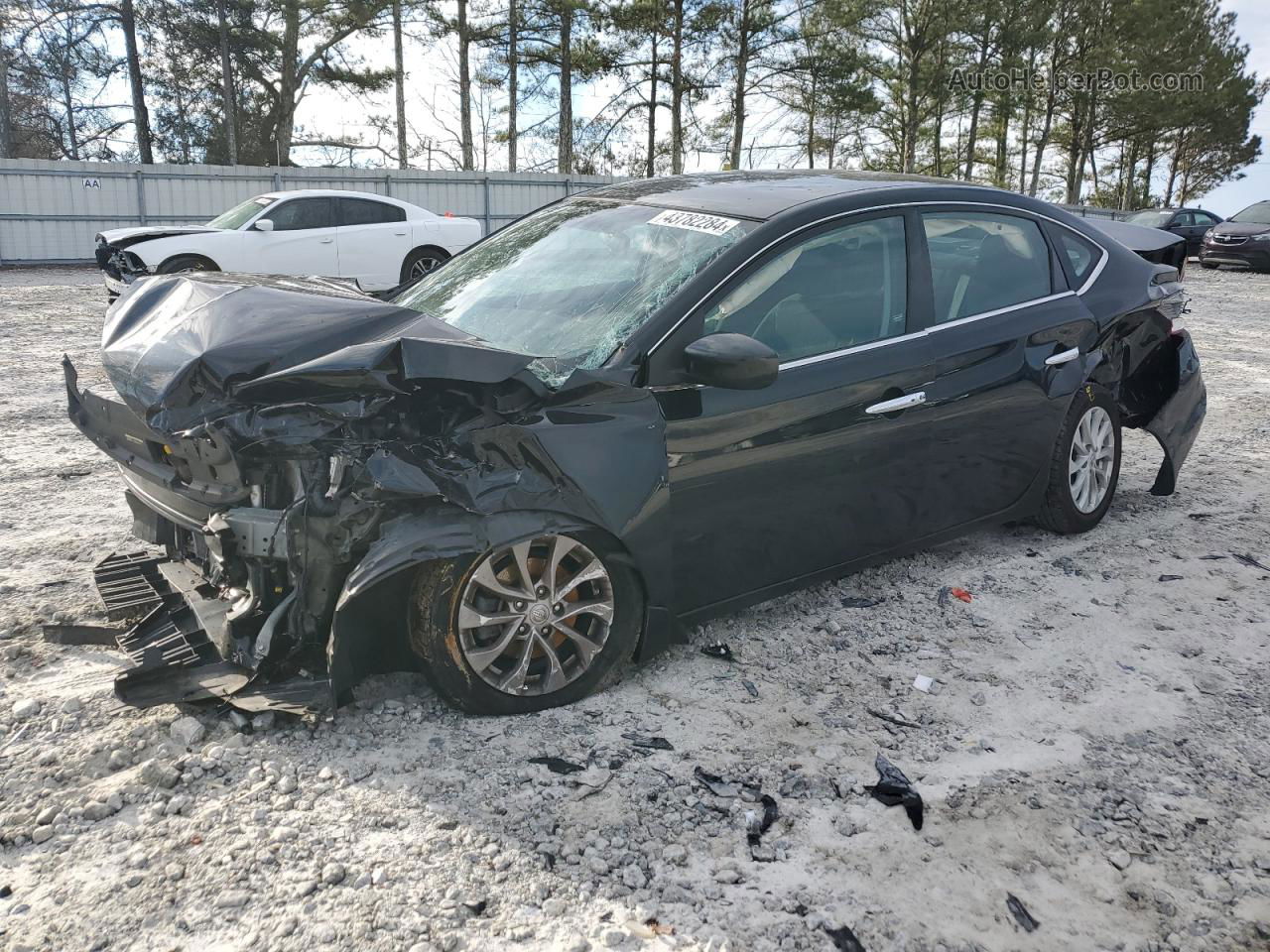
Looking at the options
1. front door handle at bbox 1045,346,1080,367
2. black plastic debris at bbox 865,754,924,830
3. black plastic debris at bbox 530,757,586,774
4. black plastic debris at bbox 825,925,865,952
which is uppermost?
front door handle at bbox 1045,346,1080,367

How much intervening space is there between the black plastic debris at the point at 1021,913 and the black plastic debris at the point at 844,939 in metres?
0.41

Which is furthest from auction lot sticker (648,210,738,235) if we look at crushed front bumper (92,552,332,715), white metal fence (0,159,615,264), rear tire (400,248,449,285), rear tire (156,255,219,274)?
white metal fence (0,159,615,264)

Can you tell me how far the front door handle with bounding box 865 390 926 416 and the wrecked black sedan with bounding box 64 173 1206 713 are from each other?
10mm

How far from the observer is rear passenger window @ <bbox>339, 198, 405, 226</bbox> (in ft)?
49.5

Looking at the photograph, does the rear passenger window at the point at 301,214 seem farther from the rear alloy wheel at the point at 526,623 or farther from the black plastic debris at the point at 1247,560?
the black plastic debris at the point at 1247,560

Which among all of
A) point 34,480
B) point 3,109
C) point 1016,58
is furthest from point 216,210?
point 1016,58

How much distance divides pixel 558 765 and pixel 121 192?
22.1m

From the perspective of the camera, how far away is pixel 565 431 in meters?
3.23

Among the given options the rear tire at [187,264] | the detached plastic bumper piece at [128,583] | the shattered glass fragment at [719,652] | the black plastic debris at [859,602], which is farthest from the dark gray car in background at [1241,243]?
the detached plastic bumper piece at [128,583]

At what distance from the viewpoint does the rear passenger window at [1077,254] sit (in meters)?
4.92

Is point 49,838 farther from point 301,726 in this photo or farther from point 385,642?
point 385,642

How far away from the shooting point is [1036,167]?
148ft

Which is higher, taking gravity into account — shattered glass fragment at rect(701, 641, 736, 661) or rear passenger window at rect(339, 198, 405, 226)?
rear passenger window at rect(339, 198, 405, 226)

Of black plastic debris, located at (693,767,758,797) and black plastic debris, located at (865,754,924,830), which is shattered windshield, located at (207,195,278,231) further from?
black plastic debris, located at (865,754,924,830)
